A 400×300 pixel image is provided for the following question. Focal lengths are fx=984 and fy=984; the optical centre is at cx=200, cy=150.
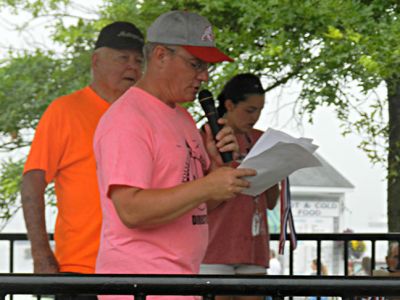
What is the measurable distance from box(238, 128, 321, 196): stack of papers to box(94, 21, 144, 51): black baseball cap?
1.17m

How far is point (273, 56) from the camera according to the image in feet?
22.8

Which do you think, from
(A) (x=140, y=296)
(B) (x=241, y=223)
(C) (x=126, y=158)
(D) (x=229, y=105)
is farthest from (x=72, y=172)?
(A) (x=140, y=296)

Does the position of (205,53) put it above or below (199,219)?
above

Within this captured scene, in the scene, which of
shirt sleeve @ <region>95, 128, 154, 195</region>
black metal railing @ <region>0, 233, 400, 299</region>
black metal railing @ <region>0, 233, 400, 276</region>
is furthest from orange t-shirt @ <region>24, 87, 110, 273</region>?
black metal railing @ <region>0, 233, 400, 276</region>

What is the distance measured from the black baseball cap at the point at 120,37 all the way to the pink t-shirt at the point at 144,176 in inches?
41.6

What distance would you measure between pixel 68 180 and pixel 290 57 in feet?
11.6

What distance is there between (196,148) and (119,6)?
5.35 m

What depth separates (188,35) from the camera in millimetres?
2926

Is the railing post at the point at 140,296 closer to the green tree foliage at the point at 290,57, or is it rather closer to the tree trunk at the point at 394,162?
the green tree foliage at the point at 290,57

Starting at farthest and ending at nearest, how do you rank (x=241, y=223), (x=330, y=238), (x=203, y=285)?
(x=330, y=238) → (x=241, y=223) → (x=203, y=285)

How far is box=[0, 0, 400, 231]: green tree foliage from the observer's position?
637 cm

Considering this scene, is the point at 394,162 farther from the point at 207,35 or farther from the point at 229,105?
the point at 207,35

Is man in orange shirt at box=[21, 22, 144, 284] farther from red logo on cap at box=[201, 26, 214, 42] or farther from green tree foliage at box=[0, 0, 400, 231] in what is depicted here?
green tree foliage at box=[0, 0, 400, 231]

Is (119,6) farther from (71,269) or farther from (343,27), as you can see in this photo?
(71,269)
